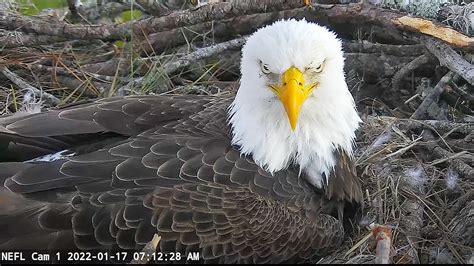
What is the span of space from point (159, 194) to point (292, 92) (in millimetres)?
734

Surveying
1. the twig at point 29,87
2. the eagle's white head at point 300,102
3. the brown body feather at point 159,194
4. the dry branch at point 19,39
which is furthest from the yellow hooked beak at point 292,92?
the dry branch at point 19,39

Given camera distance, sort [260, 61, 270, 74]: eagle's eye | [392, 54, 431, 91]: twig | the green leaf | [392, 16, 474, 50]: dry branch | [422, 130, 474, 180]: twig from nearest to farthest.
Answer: [260, 61, 270, 74]: eagle's eye
[422, 130, 474, 180]: twig
[392, 16, 474, 50]: dry branch
[392, 54, 431, 91]: twig
the green leaf

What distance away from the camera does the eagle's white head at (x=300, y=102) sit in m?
3.46

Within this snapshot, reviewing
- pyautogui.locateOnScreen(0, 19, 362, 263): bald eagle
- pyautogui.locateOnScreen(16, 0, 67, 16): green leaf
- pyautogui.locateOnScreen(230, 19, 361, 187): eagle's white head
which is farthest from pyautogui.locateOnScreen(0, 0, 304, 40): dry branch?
pyautogui.locateOnScreen(230, 19, 361, 187): eagle's white head

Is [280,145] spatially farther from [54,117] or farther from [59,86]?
[59,86]

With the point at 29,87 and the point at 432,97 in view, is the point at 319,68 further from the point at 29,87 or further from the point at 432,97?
the point at 29,87

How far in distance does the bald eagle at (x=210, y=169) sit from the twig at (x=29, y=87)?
0.76m

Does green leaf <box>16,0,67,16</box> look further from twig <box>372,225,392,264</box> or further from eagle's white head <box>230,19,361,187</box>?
twig <box>372,225,392,264</box>

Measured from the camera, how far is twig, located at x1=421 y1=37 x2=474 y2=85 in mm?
4105

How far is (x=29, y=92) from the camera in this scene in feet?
15.4

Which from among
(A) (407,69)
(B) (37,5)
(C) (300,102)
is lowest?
(A) (407,69)

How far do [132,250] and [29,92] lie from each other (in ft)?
6.03

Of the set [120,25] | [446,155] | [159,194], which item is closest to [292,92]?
[159,194]

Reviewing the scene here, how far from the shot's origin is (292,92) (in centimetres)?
337
